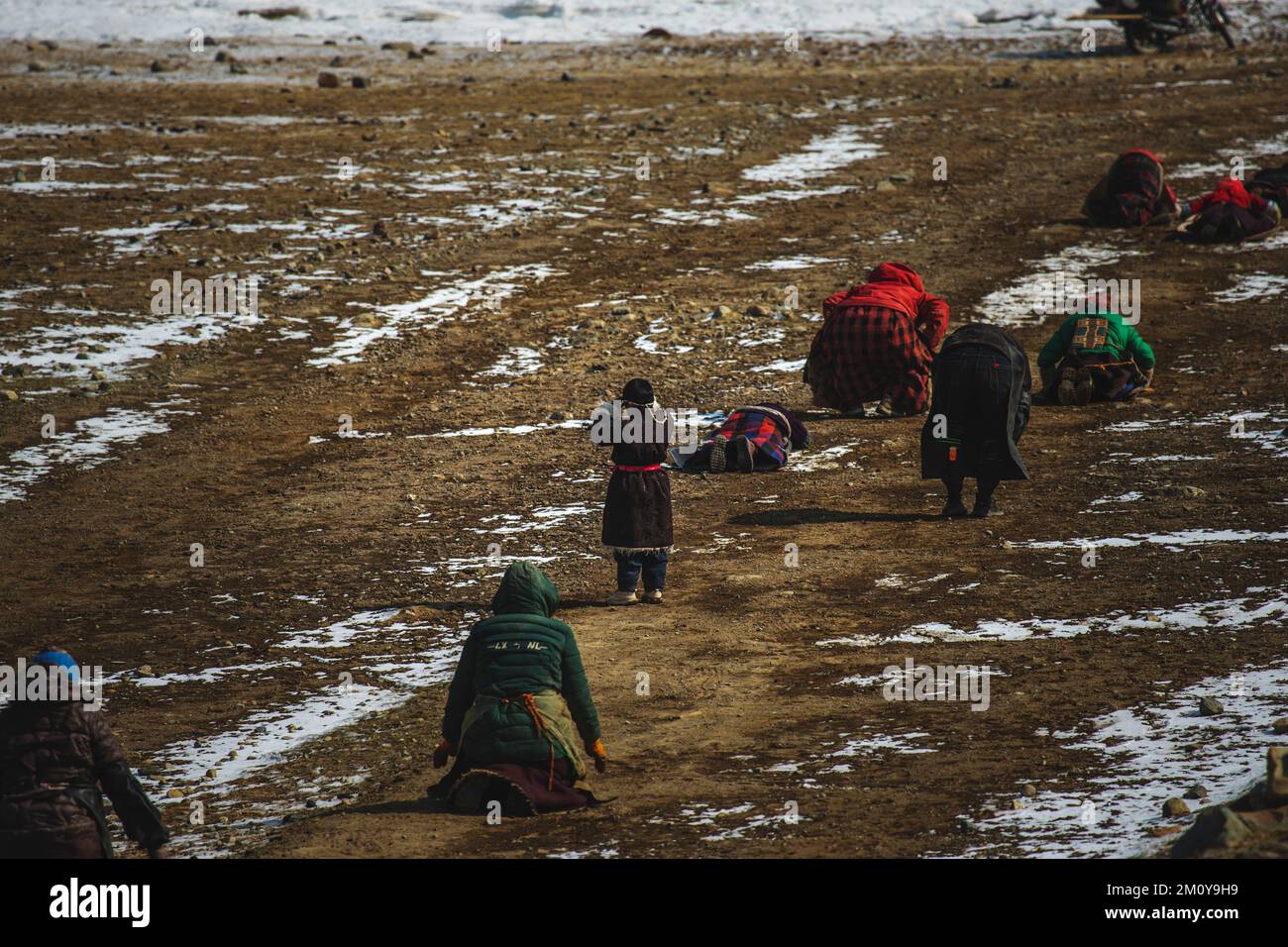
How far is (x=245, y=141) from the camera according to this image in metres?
25.6

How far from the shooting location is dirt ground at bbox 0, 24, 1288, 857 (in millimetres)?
7633

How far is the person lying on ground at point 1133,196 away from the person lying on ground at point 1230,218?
0.67 m

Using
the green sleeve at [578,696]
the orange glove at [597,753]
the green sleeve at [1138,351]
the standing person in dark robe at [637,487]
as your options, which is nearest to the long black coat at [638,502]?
the standing person in dark robe at [637,487]

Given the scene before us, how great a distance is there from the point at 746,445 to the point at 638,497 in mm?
3424

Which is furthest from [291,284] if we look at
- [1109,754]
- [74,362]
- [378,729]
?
[1109,754]

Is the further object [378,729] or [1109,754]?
[378,729]

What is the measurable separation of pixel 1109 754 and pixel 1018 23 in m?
34.6

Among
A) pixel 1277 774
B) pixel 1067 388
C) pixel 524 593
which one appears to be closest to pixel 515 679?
pixel 524 593

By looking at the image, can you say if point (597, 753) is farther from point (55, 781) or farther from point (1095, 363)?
point (1095, 363)

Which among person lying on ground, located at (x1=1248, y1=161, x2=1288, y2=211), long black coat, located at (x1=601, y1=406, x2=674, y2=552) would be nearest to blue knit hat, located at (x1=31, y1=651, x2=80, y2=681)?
long black coat, located at (x1=601, y1=406, x2=674, y2=552)

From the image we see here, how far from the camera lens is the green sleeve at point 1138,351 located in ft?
47.4

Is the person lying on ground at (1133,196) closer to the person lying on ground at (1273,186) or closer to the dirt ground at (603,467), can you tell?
the dirt ground at (603,467)
